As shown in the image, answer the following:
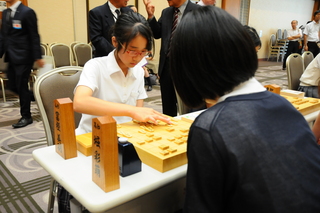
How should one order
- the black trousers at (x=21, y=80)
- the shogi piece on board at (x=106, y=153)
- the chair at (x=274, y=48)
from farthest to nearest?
the chair at (x=274, y=48) → the black trousers at (x=21, y=80) → the shogi piece on board at (x=106, y=153)

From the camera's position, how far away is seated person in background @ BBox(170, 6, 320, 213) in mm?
563

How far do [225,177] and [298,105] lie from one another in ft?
4.00

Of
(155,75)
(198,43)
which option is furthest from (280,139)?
(155,75)

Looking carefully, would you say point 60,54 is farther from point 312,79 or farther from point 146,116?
point 146,116

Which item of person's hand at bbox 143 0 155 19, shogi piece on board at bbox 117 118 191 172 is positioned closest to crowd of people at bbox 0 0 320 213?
shogi piece on board at bbox 117 118 191 172

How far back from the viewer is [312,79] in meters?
2.59

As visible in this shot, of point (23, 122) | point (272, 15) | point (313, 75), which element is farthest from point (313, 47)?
point (23, 122)

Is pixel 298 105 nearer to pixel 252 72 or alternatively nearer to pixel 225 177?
pixel 252 72

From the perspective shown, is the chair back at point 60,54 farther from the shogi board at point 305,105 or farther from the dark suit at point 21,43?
the shogi board at point 305,105

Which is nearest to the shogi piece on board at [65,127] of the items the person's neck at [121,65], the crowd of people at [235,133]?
the crowd of people at [235,133]

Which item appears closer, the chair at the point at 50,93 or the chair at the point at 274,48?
the chair at the point at 50,93

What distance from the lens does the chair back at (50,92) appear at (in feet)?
4.16

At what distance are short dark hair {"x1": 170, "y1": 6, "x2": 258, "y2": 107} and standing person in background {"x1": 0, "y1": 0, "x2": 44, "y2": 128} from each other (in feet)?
8.73

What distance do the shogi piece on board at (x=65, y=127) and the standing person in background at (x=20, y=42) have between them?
2.25 metres
